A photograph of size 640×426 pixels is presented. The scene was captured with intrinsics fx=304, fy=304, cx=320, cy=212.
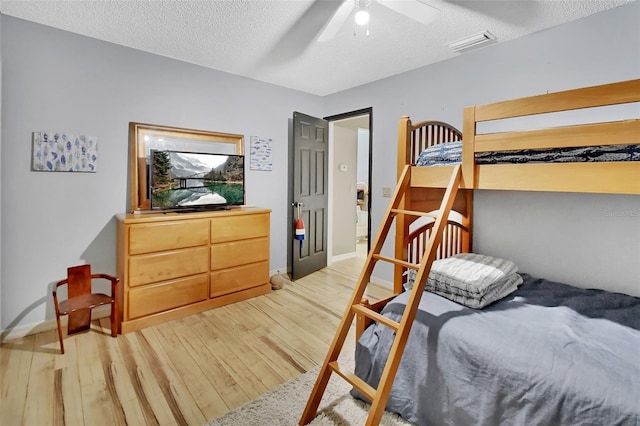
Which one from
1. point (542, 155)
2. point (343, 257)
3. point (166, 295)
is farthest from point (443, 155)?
point (343, 257)

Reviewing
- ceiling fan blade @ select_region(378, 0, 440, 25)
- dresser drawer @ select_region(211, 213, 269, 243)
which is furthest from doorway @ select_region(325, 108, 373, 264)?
→ ceiling fan blade @ select_region(378, 0, 440, 25)

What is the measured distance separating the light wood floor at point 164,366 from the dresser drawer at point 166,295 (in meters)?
0.16

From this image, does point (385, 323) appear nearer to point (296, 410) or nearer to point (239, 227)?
point (296, 410)

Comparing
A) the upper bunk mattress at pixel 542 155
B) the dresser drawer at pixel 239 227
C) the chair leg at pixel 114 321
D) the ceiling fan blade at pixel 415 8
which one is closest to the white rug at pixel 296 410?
the chair leg at pixel 114 321

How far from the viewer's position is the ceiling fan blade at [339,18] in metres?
1.83

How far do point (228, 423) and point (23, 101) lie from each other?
2.73m

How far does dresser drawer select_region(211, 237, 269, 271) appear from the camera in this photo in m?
2.95

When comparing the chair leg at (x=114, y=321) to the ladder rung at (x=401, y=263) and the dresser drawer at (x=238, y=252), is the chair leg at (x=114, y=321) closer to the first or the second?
the dresser drawer at (x=238, y=252)

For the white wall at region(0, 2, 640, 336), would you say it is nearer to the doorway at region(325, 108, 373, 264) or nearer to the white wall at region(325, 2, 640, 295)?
the white wall at region(325, 2, 640, 295)

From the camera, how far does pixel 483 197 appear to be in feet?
8.58

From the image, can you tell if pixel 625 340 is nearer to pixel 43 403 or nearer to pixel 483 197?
pixel 483 197

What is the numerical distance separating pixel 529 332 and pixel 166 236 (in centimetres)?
261

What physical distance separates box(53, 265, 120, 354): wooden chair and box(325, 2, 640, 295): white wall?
3041 mm

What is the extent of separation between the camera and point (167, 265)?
104 inches
